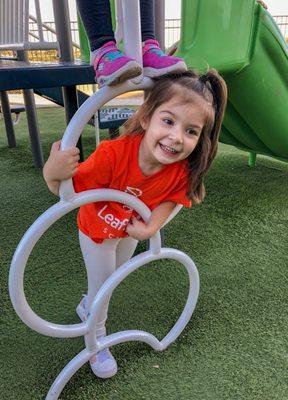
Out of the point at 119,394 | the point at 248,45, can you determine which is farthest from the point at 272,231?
the point at 119,394

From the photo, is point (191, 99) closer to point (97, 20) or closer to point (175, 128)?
point (175, 128)

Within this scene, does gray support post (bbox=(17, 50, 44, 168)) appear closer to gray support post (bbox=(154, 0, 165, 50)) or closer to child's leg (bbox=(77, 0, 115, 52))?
gray support post (bbox=(154, 0, 165, 50))

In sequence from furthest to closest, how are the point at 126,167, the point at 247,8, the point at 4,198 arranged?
the point at 4,198
the point at 247,8
the point at 126,167

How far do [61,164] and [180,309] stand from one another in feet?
3.01

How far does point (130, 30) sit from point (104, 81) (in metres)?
0.12

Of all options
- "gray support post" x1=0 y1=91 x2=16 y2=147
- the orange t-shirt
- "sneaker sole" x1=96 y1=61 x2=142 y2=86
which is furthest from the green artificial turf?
"gray support post" x1=0 y1=91 x2=16 y2=147

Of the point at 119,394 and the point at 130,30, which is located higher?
the point at 130,30

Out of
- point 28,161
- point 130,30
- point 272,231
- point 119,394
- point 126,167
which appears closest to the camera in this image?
point 130,30

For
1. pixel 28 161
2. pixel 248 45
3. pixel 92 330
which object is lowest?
pixel 28 161

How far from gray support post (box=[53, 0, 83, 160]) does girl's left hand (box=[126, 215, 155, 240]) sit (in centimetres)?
99

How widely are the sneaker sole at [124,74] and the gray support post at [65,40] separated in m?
1.04

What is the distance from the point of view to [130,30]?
2.71 ft

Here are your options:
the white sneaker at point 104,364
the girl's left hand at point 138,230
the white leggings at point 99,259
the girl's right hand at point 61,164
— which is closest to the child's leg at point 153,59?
the girl's right hand at point 61,164

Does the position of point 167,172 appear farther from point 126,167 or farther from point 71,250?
point 71,250
